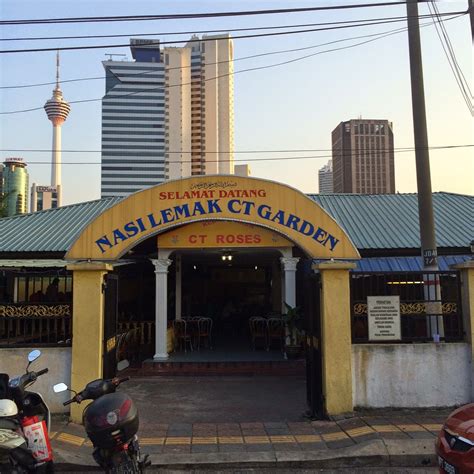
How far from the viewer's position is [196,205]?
8172 mm

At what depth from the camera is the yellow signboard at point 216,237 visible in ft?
36.0

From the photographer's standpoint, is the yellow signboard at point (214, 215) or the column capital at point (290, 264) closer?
the yellow signboard at point (214, 215)

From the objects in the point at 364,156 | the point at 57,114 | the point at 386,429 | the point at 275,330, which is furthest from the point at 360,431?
the point at 57,114

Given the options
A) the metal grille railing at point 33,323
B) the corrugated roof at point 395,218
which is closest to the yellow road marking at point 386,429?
the metal grille railing at point 33,323

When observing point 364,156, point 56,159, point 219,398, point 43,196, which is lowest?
point 219,398

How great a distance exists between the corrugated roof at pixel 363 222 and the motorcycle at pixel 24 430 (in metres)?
8.62

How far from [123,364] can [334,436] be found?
20.9 ft

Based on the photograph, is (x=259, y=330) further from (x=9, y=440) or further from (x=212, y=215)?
(x=9, y=440)

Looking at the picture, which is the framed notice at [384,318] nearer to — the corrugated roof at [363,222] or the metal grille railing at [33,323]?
the metal grille railing at [33,323]

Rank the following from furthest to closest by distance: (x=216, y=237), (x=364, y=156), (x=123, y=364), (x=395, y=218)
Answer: (x=364, y=156), (x=395, y=218), (x=123, y=364), (x=216, y=237)

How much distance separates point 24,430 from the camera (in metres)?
4.48

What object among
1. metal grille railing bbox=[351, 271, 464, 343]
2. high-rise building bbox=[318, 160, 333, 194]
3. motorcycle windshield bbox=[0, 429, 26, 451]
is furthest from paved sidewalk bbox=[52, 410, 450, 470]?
high-rise building bbox=[318, 160, 333, 194]

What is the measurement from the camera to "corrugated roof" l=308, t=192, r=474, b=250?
13.6 metres

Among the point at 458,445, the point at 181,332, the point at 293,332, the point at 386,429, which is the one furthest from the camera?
the point at 181,332
